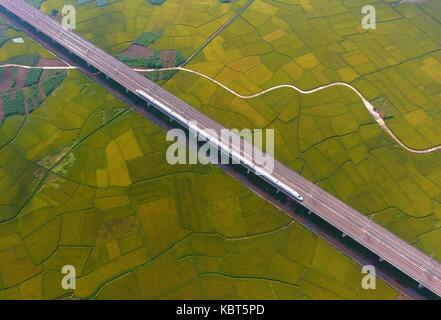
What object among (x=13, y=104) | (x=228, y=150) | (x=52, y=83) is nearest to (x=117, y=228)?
(x=228, y=150)

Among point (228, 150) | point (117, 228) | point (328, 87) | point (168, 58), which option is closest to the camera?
point (117, 228)

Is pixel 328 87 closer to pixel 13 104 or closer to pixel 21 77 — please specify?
pixel 13 104

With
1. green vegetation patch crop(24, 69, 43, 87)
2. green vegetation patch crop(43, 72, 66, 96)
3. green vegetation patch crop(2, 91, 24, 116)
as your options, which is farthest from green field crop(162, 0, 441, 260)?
green vegetation patch crop(2, 91, 24, 116)

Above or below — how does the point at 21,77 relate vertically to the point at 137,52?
below

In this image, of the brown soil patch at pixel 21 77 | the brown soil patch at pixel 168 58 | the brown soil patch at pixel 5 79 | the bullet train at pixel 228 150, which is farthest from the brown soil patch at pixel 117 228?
the brown soil patch at pixel 5 79

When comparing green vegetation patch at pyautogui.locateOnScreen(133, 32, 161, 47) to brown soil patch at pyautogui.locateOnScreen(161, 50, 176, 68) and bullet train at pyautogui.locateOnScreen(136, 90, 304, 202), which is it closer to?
brown soil patch at pyautogui.locateOnScreen(161, 50, 176, 68)

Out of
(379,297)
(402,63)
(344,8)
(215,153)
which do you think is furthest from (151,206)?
(344,8)
